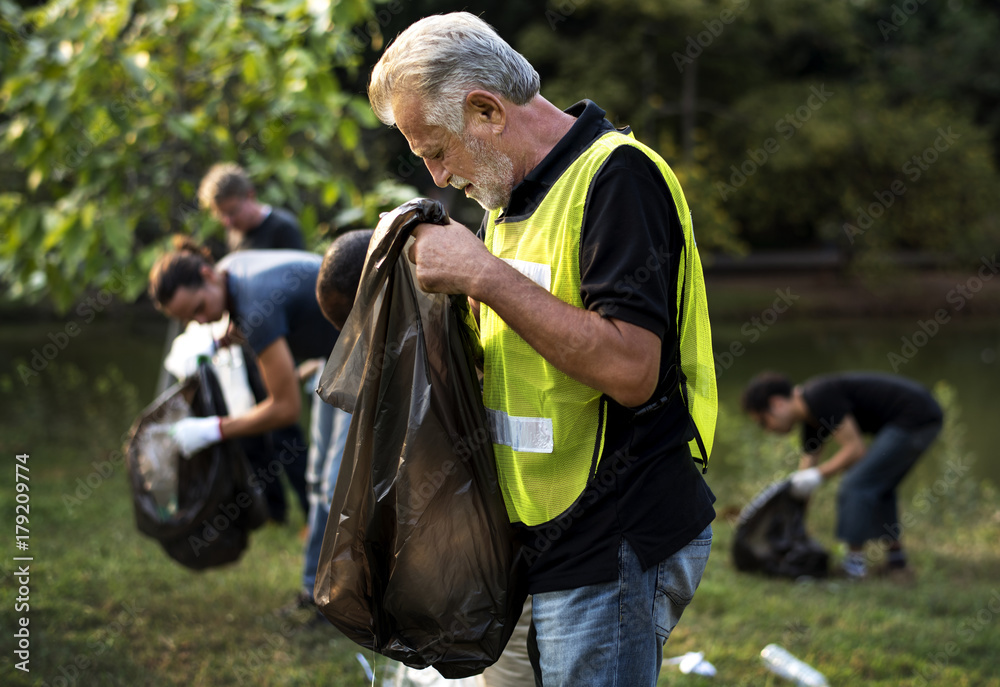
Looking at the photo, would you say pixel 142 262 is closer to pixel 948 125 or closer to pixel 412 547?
pixel 412 547

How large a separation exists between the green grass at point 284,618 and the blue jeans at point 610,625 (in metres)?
1.34

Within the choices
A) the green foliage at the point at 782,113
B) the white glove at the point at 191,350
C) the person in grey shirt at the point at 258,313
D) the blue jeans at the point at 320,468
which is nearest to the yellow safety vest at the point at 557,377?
the person in grey shirt at the point at 258,313

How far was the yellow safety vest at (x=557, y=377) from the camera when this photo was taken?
1512 mm

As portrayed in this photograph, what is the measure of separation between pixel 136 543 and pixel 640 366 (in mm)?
4383

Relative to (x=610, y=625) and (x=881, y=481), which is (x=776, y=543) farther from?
(x=610, y=625)

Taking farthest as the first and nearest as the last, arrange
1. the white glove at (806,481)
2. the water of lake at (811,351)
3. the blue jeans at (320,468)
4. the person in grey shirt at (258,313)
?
the water of lake at (811,351), the white glove at (806,481), the blue jeans at (320,468), the person in grey shirt at (258,313)

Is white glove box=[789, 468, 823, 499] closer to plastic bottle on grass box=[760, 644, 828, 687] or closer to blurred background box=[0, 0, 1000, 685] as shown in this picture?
blurred background box=[0, 0, 1000, 685]

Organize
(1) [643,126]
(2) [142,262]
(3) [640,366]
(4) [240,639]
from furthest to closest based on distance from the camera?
(1) [643,126] → (2) [142,262] → (4) [240,639] → (3) [640,366]

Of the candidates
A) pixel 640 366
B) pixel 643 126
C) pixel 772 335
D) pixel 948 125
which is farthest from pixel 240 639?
pixel 948 125

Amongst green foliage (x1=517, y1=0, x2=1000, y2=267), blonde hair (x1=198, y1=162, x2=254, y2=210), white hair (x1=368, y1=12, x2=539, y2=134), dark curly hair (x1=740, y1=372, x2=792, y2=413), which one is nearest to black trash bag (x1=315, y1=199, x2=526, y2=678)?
white hair (x1=368, y1=12, x2=539, y2=134)

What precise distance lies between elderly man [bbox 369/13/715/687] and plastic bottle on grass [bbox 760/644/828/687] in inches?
76.2

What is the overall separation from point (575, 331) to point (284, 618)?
2.82 metres

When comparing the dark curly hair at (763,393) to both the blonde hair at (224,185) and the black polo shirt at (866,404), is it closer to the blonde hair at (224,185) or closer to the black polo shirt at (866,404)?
the black polo shirt at (866,404)

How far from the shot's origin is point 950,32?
26.4 metres
